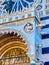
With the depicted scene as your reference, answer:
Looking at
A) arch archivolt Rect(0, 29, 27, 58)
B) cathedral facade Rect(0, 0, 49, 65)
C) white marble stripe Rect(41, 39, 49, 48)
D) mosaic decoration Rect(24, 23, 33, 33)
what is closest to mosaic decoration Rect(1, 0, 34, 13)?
cathedral facade Rect(0, 0, 49, 65)

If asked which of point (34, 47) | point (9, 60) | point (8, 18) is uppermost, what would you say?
point (8, 18)

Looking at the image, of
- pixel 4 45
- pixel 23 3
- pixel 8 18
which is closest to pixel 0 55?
pixel 4 45

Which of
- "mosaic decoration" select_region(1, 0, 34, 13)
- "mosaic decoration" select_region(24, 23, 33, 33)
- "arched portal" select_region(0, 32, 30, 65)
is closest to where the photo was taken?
"mosaic decoration" select_region(24, 23, 33, 33)

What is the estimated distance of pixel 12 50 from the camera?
9922mm

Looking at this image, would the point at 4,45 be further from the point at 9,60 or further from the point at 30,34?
the point at 30,34

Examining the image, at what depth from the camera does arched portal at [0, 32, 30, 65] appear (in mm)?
9453

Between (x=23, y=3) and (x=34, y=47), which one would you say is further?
(x=23, y=3)

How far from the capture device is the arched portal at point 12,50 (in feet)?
31.0

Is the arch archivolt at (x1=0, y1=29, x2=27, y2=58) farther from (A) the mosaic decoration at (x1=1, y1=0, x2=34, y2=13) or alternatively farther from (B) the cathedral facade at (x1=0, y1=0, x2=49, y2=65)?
(A) the mosaic decoration at (x1=1, y1=0, x2=34, y2=13)

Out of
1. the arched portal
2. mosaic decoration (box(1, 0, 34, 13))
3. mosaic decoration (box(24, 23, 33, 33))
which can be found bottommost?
the arched portal

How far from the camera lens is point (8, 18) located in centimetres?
923

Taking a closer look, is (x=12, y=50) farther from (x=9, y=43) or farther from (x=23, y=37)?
(x=23, y=37)

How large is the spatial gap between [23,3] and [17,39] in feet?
6.60

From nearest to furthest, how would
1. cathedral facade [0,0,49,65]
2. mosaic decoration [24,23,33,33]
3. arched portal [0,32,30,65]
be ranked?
cathedral facade [0,0,49,65] < mosaic decoration [24,23,33,33] < arched portal [0,32,30,65]
